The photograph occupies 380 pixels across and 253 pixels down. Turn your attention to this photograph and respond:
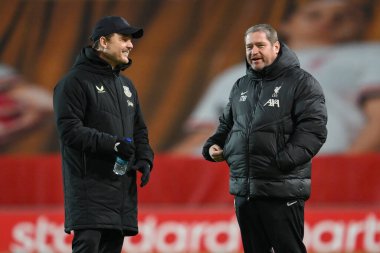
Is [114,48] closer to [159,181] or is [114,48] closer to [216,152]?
[216,152]

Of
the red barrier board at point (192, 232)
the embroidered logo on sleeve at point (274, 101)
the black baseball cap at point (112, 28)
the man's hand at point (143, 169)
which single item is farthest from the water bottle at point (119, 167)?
the red barrier board at point (192, 232)

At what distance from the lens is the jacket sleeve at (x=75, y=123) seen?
3410 millimetres

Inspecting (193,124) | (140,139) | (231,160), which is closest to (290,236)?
(231,160)

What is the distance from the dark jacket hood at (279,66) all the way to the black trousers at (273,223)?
0.54 meters

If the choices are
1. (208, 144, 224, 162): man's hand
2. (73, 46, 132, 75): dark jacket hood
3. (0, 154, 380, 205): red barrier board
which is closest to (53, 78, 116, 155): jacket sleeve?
(73, 46, 132, 75): dark jacket hood

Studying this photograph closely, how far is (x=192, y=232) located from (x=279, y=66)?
2.92 meters

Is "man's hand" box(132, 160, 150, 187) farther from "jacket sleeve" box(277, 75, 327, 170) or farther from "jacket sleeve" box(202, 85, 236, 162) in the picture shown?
"jacket sleeve" box(277, 75, 327, 170)

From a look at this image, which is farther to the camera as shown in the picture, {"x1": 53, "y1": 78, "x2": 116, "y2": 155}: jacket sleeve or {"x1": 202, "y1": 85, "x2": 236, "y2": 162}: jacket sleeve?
{"x1": 202, "y1": 85, "x2": 236, "y2": 162}: jacket sleeve

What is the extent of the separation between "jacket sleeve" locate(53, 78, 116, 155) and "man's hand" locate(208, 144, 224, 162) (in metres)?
0.51

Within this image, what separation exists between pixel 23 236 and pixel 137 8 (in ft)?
7.64

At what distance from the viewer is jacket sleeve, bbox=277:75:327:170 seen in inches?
134

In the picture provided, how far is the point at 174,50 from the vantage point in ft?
23.8

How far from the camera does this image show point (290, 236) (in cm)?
346

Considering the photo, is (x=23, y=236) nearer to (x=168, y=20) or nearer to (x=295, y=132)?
(x=168, y=20)
